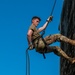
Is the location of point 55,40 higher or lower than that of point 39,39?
higher

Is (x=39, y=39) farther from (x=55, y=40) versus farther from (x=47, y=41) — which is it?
(x=55, y=40)

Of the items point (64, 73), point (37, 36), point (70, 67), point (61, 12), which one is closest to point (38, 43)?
point (37, 36)

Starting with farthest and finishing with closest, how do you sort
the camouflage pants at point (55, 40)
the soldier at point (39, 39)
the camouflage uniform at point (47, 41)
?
the camouflage pants at point (55, 40)
the camouflage uniform at point (47, 41)
the soldier at point (39, 39)

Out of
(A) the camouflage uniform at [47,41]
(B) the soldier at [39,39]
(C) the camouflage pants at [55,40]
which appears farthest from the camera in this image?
(C) the camouflage pants at [55,40]

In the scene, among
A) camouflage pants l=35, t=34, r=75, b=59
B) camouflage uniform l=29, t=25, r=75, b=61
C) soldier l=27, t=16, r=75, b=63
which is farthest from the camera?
camouflage pants l=35, t=34, r=75, b=59

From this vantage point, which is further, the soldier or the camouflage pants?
the camouflage pants

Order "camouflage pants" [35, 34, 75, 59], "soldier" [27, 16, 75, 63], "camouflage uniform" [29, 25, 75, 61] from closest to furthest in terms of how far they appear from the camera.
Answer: "soldier" [27, 16, 75, 63] → "camouflage uniform" [29, 25, 75, 61] → "camouflage pants" [35, 34, 75, 59]

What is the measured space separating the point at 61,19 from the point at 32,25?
8073 mm

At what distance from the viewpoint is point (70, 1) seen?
20594mm

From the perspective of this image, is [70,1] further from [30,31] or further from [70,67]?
[30,31]

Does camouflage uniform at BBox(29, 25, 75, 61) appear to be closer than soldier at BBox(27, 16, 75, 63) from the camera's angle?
No

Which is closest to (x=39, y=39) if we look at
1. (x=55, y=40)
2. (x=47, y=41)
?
(x=47, y=41)

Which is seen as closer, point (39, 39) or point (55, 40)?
point (39, 39)

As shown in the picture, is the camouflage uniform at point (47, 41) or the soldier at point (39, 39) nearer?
the soldier at point (39, 39)
